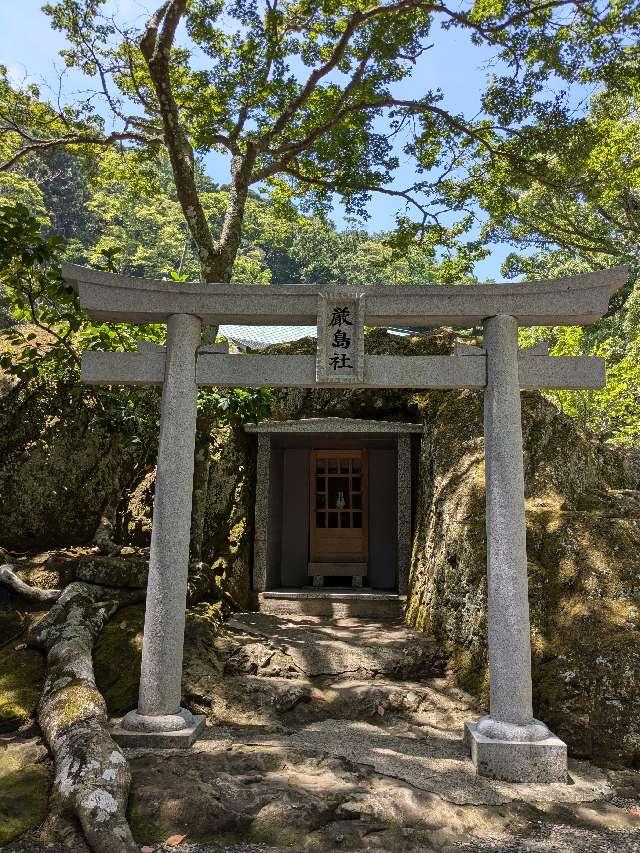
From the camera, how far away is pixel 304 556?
10.7m

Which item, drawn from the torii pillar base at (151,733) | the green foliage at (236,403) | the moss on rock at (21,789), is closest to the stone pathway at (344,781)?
the torii pillar base at (151,733)

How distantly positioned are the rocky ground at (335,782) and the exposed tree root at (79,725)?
0.63 feet

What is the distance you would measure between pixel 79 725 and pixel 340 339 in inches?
145

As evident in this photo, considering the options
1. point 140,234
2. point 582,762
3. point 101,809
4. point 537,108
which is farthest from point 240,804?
point 140,234

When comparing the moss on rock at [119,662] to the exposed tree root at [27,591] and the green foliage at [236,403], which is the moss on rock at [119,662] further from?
the green foliage at [236,403]

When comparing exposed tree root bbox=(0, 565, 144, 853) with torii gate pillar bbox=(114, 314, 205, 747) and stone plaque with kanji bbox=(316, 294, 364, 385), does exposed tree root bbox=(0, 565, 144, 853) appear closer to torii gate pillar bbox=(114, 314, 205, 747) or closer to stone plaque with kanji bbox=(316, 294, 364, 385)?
torii gate pillar bbox=(114, 314, 205, 747)

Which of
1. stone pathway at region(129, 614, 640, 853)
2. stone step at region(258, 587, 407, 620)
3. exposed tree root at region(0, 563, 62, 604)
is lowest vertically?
stone pathway at region(129, 614, 640, 853)

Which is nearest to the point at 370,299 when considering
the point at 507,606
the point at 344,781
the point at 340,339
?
the point at 340,339

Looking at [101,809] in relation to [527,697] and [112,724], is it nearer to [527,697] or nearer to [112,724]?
[112,724]

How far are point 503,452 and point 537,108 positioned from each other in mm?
7199

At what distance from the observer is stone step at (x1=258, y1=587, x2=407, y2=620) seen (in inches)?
353

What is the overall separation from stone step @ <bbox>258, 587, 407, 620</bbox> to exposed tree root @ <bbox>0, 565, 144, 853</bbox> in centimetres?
304

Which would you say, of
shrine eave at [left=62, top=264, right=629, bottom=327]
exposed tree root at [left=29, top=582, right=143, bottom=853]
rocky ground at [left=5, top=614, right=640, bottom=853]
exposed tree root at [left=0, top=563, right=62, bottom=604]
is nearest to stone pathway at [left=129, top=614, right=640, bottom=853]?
rocky ground at [left=5, top=614, right=640, bottom=853]

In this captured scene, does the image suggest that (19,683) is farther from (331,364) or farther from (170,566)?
(331,364)
